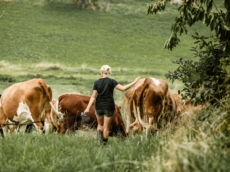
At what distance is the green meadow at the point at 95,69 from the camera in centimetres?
604

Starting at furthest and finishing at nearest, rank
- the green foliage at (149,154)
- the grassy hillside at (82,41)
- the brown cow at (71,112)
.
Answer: the grassy hillside at (82,41)
the brown cow at (71,112)
the green foliage at (149,154)

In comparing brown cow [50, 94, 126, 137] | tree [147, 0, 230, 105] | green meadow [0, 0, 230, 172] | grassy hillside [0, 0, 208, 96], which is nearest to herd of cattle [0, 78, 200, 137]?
brown cow [50, 94, 126, 137]

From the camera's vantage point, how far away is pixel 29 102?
40.6 feet

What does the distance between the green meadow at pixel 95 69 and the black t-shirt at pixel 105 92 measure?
810 millimetres

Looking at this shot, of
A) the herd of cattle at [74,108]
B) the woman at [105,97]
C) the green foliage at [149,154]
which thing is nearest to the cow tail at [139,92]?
the herd of cattle at [74,108]

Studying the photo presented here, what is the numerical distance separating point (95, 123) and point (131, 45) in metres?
32.6

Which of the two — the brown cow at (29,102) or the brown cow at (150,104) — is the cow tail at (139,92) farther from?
the brown cow at (29,102)

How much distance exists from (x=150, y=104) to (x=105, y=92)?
2.20 m

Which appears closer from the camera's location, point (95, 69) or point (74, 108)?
point (74, 108)

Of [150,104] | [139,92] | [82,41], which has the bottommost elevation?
[82,41]

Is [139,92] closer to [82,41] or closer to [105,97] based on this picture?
[105,97]

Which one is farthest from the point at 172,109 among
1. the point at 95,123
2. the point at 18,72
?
the point at 18,72

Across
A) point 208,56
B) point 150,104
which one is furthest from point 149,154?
point 150,104

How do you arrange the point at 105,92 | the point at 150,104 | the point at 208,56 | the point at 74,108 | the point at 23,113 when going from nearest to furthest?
the point at 208,56 < the point at 105,92 < the point at 150,104 < the point at 23,113 < the point at 74,108
